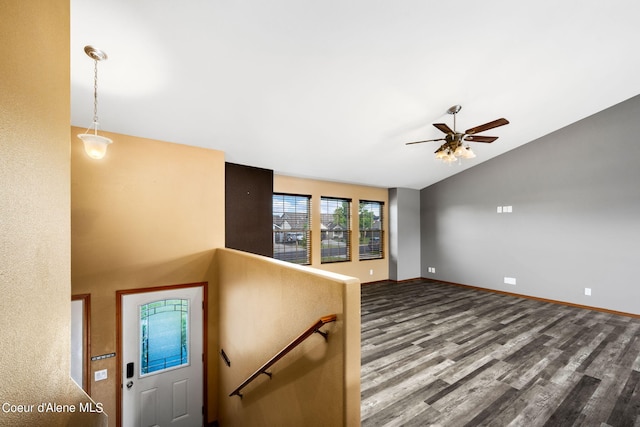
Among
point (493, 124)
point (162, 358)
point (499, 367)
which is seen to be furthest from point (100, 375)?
point (493, 124)

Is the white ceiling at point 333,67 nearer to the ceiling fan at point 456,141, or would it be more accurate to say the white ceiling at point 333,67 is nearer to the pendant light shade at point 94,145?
the ceiling fan at point 456,141

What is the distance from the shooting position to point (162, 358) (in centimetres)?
351

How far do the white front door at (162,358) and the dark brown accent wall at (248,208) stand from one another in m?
1.08

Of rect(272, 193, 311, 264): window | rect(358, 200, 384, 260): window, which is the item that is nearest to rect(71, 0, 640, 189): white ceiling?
rect(272, 193, 311, 264): window

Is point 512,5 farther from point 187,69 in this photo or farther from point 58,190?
point 58,190

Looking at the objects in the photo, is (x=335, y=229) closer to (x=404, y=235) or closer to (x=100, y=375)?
(x=404, y=235)

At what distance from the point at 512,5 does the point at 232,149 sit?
3.82m

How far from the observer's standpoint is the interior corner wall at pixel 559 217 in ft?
15.5

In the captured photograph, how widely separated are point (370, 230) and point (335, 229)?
51.0 inches

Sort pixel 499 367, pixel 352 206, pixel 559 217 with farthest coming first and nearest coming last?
pixel 352 206 → pixel 559 217 → pixel 499 367

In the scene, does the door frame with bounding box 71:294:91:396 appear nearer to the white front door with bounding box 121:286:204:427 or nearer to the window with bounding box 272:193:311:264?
the white front door with bounding box 121:286:204:427

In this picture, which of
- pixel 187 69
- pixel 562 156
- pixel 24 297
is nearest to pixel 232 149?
pixel 187 69

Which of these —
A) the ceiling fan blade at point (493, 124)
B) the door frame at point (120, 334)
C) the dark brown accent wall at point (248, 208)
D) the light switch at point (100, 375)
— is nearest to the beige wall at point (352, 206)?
the dark brown accent wall at point (248, 208)

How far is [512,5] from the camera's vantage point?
2393 millimetres
